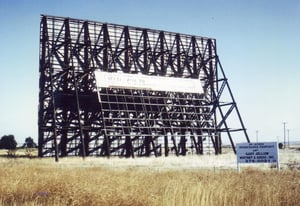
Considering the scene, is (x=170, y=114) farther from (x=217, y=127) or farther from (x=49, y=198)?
(x=49, y=198)

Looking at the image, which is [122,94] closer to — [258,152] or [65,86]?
[65,86]

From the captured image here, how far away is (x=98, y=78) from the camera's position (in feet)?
102

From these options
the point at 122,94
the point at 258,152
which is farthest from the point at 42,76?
the point at 258,152

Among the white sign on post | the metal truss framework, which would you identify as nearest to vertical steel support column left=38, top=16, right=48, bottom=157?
the metal truss framework

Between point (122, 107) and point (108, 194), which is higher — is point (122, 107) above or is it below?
above

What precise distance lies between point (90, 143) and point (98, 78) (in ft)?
24.9

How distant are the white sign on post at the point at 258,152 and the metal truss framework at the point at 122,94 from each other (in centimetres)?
1508

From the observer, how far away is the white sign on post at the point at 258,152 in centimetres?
1558

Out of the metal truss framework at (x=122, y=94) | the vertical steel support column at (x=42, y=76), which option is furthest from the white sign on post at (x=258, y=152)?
the vertical steel support column at (x=42, y=76)

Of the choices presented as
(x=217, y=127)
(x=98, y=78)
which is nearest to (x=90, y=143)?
(x=98, y=78)

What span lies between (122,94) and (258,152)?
60.6 feet

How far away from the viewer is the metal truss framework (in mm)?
32750

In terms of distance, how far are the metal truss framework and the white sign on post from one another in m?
15.1

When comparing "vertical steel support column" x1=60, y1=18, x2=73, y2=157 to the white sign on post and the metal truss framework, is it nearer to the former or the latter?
the metal truss framework
